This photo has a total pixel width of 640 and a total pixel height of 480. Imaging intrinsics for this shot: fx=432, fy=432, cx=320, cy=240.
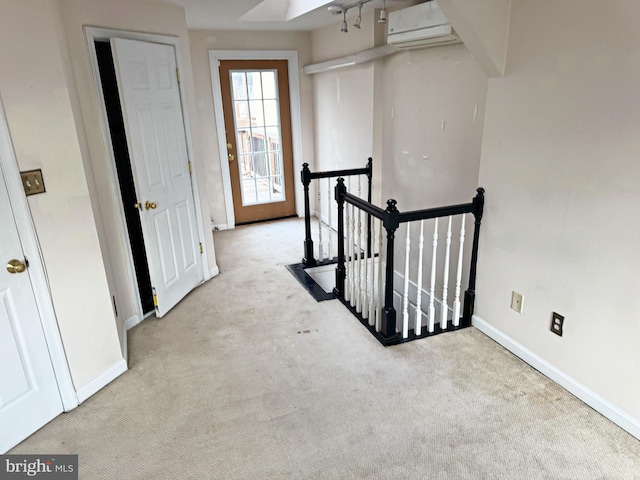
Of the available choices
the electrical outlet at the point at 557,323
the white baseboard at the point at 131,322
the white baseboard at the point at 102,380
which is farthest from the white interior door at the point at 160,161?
the electrical outlet at the point at 557,323

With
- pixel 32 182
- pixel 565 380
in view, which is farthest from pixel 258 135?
pixel 565 380

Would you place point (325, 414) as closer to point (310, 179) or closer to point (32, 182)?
point (32, 182)

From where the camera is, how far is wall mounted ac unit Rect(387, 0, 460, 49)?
9.00ft

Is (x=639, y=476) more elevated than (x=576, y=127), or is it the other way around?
(x=576, y=127)

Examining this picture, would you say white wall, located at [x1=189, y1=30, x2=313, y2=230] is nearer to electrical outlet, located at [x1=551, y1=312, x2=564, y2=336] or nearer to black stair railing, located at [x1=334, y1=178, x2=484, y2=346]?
black stair railing, located at [x1=334, y1=178, x2=484, y2=346]

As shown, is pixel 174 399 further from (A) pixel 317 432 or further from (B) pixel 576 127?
(B) pixel 576 127

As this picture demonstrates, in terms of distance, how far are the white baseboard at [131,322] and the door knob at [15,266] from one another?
1119 mm

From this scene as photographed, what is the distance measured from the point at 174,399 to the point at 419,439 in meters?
1.29

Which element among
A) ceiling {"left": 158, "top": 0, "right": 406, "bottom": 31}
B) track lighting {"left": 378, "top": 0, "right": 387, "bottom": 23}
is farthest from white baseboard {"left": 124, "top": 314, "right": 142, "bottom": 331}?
track lighting {"left": 378, "top": 0, "right": 387, "bottom": 23}

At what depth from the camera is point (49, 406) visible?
2.20m

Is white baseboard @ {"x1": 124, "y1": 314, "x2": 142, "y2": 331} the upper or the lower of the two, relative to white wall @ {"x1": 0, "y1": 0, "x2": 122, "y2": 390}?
lower

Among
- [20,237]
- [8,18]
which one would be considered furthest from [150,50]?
[20,237]

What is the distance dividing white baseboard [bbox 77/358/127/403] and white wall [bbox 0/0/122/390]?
24 mm

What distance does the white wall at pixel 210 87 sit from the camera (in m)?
4.75
